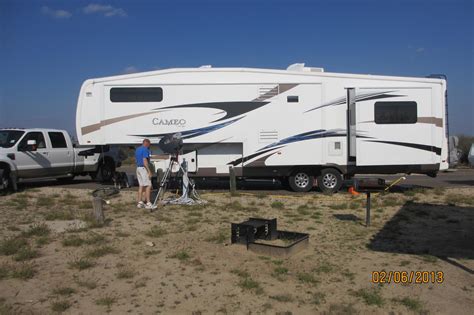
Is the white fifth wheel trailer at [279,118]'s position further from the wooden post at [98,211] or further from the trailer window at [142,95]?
the wooden post at [98,211]

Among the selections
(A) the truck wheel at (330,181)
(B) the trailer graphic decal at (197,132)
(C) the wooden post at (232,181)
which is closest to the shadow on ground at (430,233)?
(A) the truck wheel at (330,181)

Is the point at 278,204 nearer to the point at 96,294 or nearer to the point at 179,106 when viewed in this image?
the point at 179,106

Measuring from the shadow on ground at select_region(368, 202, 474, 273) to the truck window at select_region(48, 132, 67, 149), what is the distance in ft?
36.9

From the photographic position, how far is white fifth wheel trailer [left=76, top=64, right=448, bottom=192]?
44.3 feet

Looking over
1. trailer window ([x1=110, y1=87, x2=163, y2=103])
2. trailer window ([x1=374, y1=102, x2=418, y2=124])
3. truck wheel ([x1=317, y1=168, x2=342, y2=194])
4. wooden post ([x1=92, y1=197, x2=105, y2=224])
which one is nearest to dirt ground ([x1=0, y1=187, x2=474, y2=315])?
wooden post ([x1=92, y1=197, x2=105, y2=224])

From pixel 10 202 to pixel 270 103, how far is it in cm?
772

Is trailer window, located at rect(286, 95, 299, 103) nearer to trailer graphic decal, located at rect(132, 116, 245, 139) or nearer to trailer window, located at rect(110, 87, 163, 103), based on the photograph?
trailer graphic decal, located at rect(132, 116, 245, 139)

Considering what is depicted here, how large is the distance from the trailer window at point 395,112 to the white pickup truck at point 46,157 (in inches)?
360

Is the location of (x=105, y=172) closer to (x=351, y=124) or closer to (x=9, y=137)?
(x=9, y=137)

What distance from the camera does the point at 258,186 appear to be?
626 inches

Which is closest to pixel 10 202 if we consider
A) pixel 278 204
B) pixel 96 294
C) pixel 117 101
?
pixel 117 101

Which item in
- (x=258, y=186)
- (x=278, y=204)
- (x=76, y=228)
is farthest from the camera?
(x=258, y=186)
